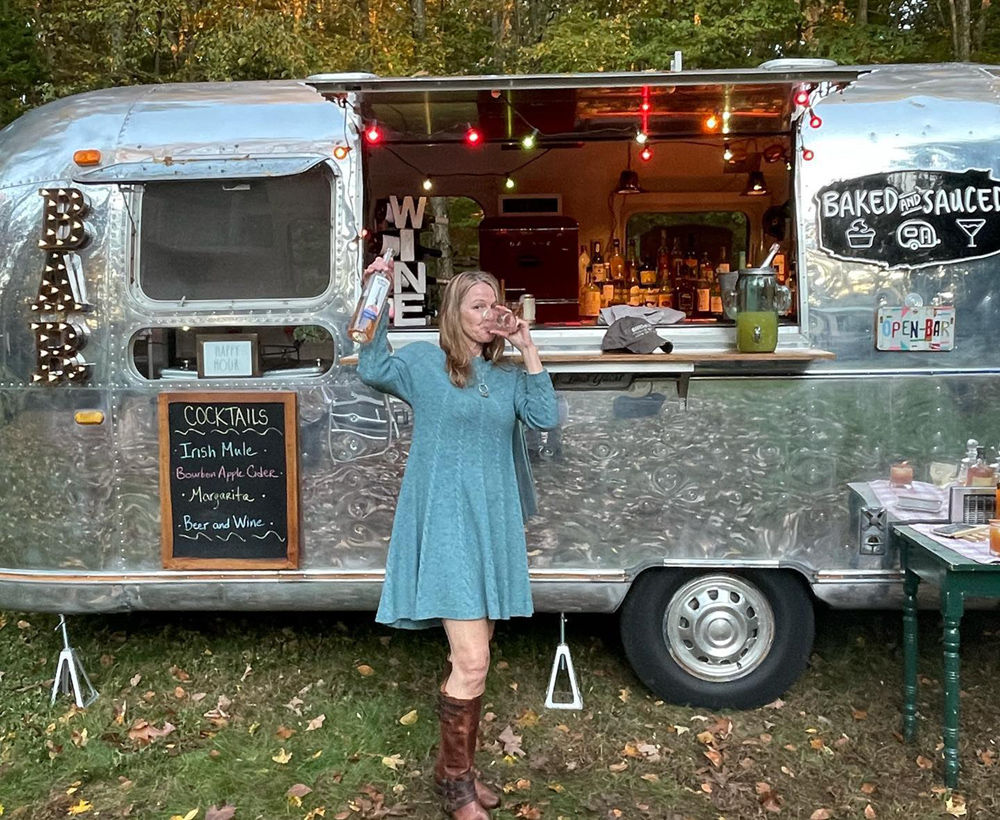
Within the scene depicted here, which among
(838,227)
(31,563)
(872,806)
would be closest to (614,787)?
(872,806)

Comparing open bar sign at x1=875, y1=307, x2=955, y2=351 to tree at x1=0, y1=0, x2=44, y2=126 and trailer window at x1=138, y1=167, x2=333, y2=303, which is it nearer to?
trailer window at x1=138, y1=167, x2=333, y2=303

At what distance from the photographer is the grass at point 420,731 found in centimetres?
337

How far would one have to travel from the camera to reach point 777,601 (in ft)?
12.6

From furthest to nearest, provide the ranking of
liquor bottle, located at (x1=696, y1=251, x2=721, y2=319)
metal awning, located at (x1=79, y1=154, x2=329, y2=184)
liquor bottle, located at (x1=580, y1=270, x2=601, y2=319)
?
liquor bottle, located at (x1=580, y1=270, x2=601, y2=319) → liquor bottle, located at (x1=696, y1=251, x2=721, y2=319) → metal awning, located at (x1=79, y1=154, x2=329, y2=184)

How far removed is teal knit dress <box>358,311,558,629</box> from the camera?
287cm

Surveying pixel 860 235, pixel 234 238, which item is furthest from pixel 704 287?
pixel 234 238

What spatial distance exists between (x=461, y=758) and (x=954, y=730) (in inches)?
72.0

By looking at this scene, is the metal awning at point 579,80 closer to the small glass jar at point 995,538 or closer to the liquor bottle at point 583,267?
the small glass jar at point 995,538

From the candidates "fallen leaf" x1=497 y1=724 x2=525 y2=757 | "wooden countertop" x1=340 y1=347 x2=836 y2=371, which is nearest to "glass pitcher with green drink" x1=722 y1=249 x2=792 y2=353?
"wooden countertop" x1=340 y1=347 x2=836 y2=371

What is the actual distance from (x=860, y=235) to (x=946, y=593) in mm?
1509

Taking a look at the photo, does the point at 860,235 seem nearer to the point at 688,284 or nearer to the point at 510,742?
the point at 510,742

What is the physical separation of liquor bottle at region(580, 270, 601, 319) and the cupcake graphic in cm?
343

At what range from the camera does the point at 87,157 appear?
12.5 feet

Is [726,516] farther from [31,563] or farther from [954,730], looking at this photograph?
[31,563]
